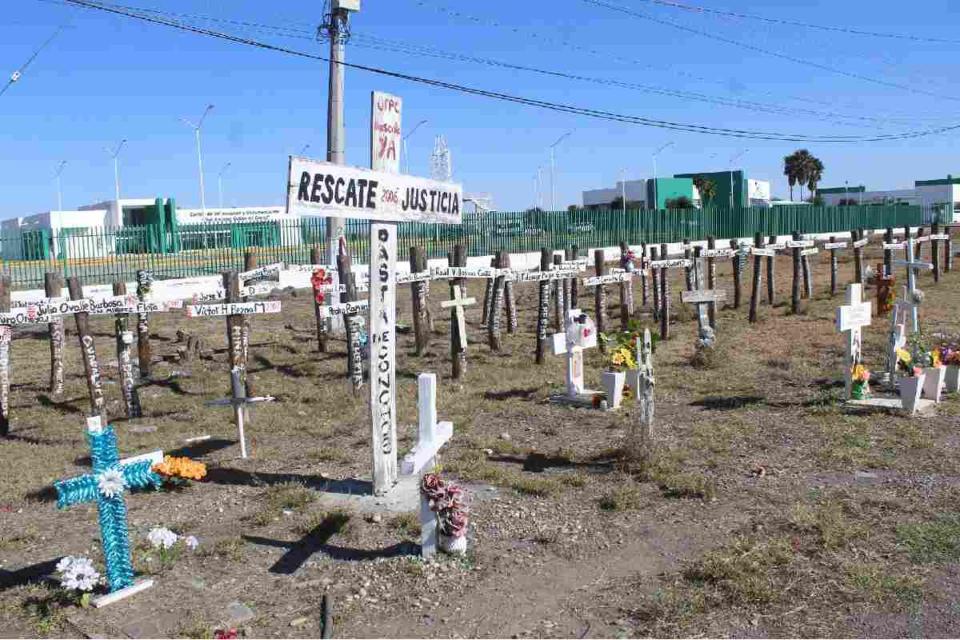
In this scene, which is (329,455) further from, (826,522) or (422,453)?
(826,522)

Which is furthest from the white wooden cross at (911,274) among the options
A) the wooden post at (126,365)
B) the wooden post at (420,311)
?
the wooden post at (126,365)

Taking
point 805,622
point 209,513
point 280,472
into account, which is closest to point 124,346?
point 280,472

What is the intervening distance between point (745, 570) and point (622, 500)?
148cm

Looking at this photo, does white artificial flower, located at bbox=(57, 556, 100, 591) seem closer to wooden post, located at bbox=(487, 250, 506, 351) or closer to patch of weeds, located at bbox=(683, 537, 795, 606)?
patch of weeds, located at bbox=(683, 537, 795, 606)

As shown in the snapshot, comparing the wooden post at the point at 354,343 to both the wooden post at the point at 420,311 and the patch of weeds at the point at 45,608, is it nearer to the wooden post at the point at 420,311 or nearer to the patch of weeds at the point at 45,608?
the wooden post at the point at 420,311

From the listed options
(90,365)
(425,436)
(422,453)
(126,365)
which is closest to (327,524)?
(422,453)

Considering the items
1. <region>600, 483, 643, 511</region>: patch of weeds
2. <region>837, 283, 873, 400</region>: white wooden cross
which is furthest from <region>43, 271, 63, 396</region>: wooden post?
<region>837, 283, 873, 400</region>: white wooden cross

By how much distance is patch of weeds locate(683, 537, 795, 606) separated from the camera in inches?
204

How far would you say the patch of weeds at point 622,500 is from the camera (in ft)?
22.4

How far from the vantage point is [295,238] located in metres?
29.0

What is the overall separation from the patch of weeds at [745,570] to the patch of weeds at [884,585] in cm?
43

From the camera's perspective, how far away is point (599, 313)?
1537 cm

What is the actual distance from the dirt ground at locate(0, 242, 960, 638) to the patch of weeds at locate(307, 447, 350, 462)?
0.18ft

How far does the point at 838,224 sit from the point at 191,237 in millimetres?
40839
